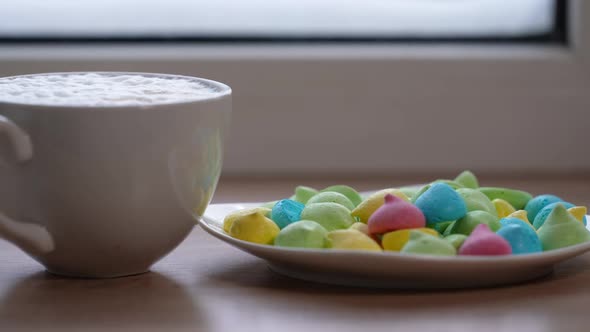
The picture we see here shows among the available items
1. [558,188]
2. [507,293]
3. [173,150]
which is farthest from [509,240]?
[558,188]

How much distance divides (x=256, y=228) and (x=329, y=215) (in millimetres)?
49

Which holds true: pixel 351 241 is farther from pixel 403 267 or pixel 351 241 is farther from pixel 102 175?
pixel 102 175

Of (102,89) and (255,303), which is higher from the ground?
(102,89)

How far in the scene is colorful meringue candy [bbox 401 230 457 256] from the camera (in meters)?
0.52

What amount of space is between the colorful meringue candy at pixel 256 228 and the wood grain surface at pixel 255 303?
1.1 inches

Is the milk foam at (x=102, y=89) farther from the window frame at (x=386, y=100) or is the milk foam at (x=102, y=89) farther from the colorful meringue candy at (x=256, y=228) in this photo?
the window frame at (x=386, y=100)

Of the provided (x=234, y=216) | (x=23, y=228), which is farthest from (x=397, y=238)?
(x=23, y=228)

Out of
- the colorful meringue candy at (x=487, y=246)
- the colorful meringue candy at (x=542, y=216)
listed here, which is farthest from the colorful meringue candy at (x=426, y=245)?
the colorful meringue candy at (x=542, y=216)

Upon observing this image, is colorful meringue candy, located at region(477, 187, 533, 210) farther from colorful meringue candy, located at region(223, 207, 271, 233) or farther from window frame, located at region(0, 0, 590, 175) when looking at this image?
window frame, located at region(0, 0, 590, 175)

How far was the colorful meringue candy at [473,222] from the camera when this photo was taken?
22.6 inches

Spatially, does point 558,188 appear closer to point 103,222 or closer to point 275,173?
point 275,173

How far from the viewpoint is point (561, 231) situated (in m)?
0.57

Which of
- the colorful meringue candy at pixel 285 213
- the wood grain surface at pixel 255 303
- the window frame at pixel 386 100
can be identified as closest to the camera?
the wood grain surface at pixel 255 303

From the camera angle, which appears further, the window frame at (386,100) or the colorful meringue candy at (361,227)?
the window frame at (386,100)
